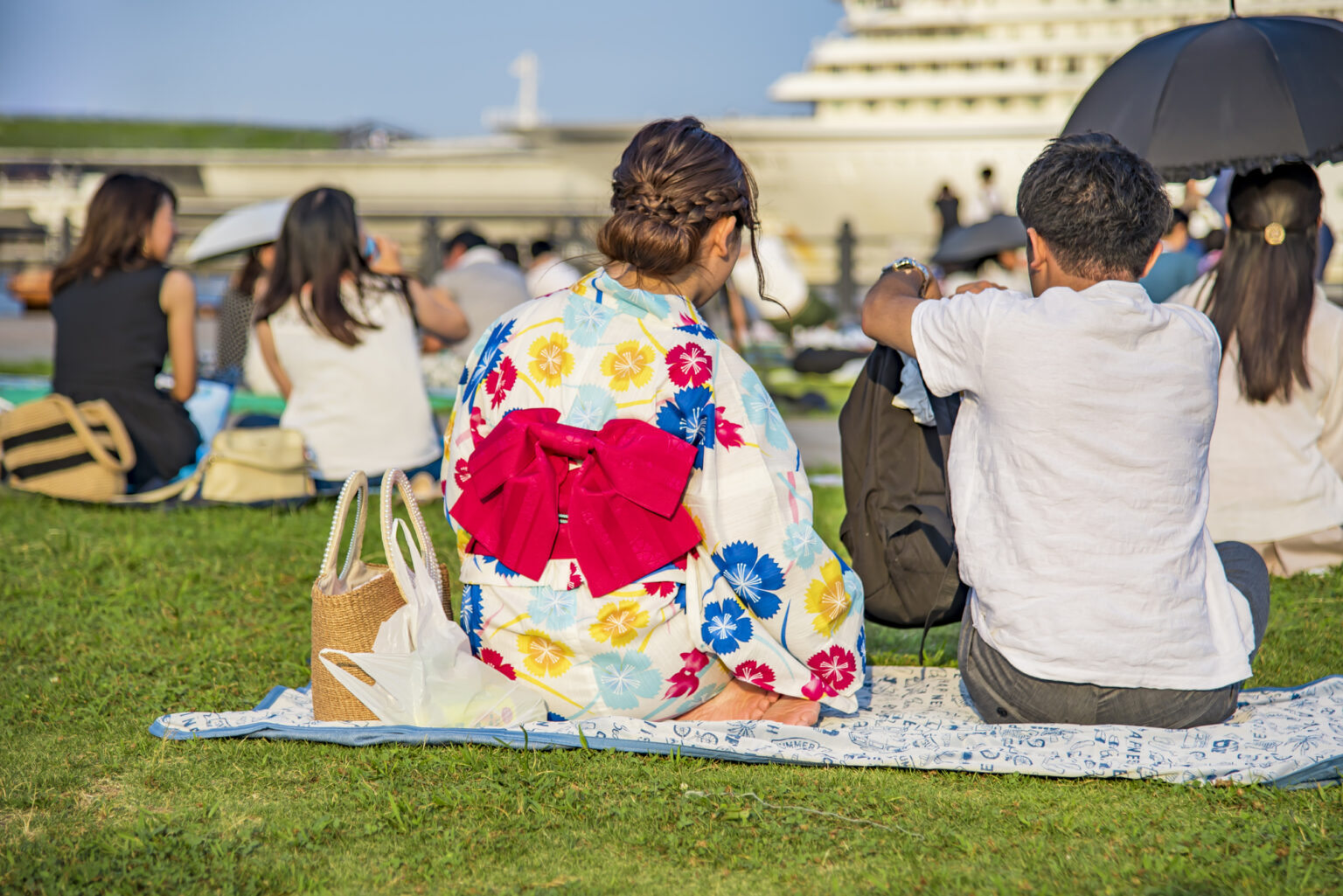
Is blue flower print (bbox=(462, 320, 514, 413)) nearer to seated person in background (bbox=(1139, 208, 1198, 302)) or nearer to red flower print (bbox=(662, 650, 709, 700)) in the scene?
red flower print (bbox=(662, 650, 709, 700))

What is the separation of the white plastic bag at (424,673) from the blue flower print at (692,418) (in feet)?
1.92

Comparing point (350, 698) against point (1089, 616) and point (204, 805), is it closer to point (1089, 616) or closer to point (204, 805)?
point (204, 805)

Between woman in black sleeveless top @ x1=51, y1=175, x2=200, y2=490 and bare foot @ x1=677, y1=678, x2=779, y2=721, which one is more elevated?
woman in black sleeveless top @ x1=51, y1=175, x2=200, y2=490

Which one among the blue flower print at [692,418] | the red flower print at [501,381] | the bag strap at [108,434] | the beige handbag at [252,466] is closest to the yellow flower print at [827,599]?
the blue flower print at [692,418]

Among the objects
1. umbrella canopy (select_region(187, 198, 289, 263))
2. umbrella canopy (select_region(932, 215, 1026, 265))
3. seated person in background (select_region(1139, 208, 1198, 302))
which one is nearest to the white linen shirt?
seated person in background (select_region(1139, 208, 1198, 302))

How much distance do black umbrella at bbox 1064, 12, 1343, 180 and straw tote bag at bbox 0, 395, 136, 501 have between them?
3.84m

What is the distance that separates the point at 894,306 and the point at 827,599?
2.10ft

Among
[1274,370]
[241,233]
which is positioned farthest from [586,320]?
[241,233]

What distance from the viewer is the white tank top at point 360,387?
4.90 m

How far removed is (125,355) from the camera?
493 cm

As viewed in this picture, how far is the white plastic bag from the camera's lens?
2.40m

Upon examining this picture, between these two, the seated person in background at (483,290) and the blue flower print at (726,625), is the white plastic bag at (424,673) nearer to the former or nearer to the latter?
the blue flower print at (726,625)

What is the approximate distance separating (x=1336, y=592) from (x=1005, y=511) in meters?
1.97

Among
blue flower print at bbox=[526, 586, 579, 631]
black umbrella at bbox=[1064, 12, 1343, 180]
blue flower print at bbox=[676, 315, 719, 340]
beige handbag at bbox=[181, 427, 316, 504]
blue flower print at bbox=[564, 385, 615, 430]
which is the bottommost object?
beige handbag at bbox=[181, 427, 316, 504]
